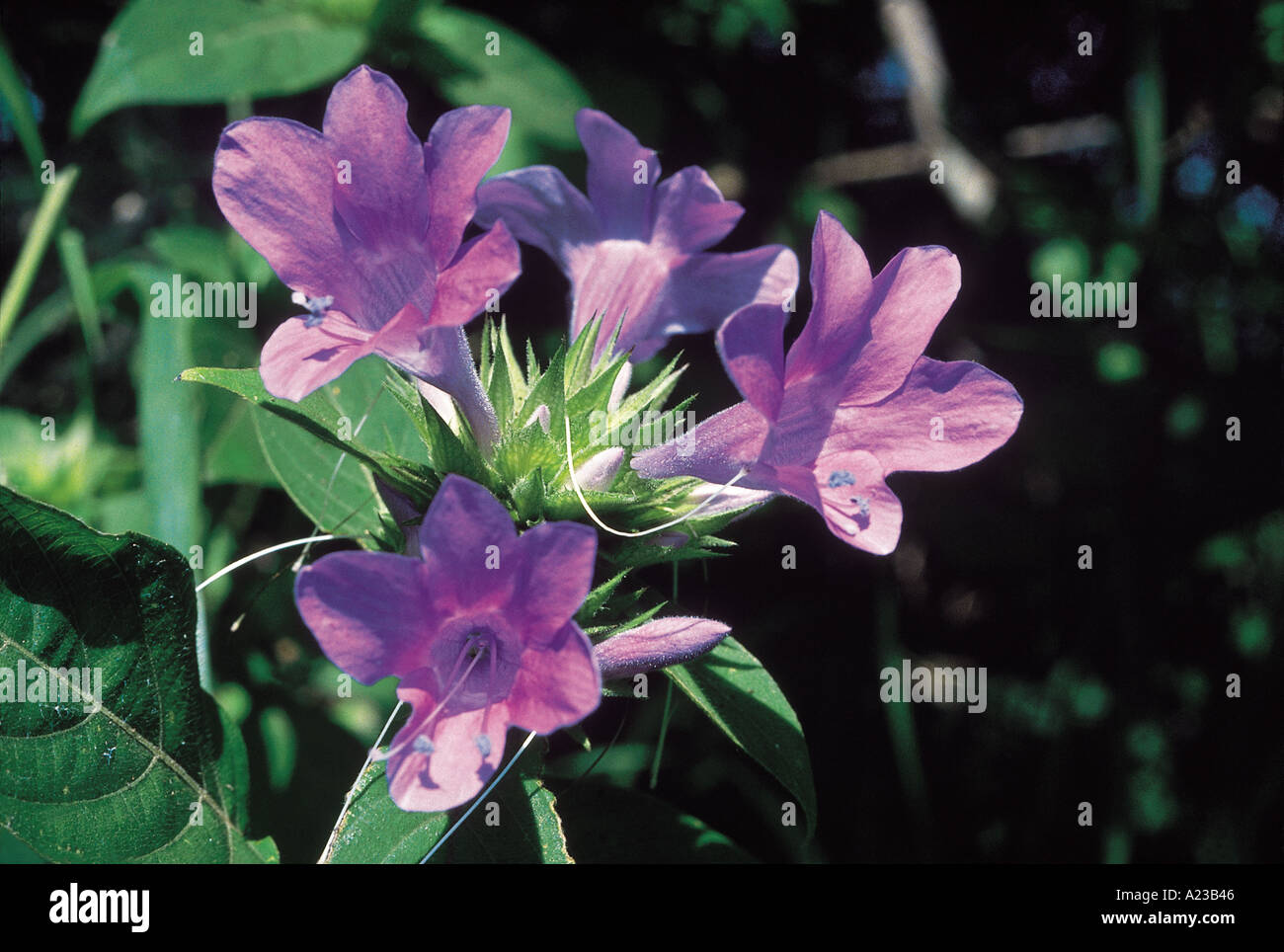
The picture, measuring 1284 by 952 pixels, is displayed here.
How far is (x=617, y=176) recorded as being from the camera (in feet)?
5.24

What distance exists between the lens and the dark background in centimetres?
271

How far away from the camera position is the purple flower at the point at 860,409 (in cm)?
125

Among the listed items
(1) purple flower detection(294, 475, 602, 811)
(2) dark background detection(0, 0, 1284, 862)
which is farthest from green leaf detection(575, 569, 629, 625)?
(2) dark background detection(0, 0, 1284, 862)

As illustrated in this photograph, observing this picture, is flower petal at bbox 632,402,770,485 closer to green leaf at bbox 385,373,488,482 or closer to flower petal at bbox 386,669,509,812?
green leaf at bbox 385,373,488,482

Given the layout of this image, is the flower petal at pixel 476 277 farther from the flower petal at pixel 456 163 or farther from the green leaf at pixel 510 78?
the green leaf at pixel 510 78

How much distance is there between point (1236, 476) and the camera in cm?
285

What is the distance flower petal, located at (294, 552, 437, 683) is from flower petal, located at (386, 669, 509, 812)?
0.05 meters

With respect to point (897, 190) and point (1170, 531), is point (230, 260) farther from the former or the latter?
point (1170, 531)

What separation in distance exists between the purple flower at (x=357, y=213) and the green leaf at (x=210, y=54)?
1057 mm

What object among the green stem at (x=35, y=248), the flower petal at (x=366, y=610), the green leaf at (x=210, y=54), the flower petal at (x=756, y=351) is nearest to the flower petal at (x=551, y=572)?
the flower petal at (x=366, y=610)

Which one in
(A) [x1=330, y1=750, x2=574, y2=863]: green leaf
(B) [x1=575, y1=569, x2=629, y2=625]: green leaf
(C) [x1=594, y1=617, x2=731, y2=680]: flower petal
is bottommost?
(A) [x1=330, y1=750, x2=574, y2=863]: green leaf

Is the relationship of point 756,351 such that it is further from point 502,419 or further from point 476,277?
point 502,419

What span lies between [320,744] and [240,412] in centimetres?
81
